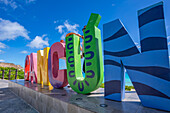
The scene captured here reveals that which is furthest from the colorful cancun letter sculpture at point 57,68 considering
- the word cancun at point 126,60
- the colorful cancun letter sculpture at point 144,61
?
the colorful cancun letter sculpture at point 144,61

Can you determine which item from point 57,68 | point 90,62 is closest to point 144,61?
point 90,62

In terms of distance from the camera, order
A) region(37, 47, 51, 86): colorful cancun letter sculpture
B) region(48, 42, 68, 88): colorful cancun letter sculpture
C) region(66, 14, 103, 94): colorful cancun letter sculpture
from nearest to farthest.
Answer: region(66, 14, 103, 94): colorful cancun letter sculpture → region(48, 42, 68, 88): colorful cancun letter sculpture → region(37, 47, 51, 86): colorful cancun letter sculpture

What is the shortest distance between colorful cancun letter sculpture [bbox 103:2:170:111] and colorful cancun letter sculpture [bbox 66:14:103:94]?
0.30 meters

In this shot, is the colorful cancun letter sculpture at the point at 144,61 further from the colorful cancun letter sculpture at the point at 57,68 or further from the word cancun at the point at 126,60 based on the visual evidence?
the colorful cancun letter sculpture at the point at 57,68

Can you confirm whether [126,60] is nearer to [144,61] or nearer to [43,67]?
[144,61]

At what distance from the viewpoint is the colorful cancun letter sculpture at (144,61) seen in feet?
7.32

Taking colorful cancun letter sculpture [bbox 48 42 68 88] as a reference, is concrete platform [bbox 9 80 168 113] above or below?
below

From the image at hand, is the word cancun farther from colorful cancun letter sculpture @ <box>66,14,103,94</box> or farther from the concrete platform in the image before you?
the concrete platform

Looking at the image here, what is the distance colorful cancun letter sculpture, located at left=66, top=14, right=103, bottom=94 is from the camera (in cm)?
334

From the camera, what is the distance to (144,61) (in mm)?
2502

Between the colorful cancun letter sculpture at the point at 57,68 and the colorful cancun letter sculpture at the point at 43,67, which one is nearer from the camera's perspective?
the colorful cancun letter sculpture at the point at 57,68

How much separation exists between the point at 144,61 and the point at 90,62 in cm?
164

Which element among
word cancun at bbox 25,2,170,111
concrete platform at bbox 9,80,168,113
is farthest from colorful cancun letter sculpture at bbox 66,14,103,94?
concrete platform at bbox 9,80,168,113

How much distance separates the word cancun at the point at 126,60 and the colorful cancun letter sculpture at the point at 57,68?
0.55 ft
